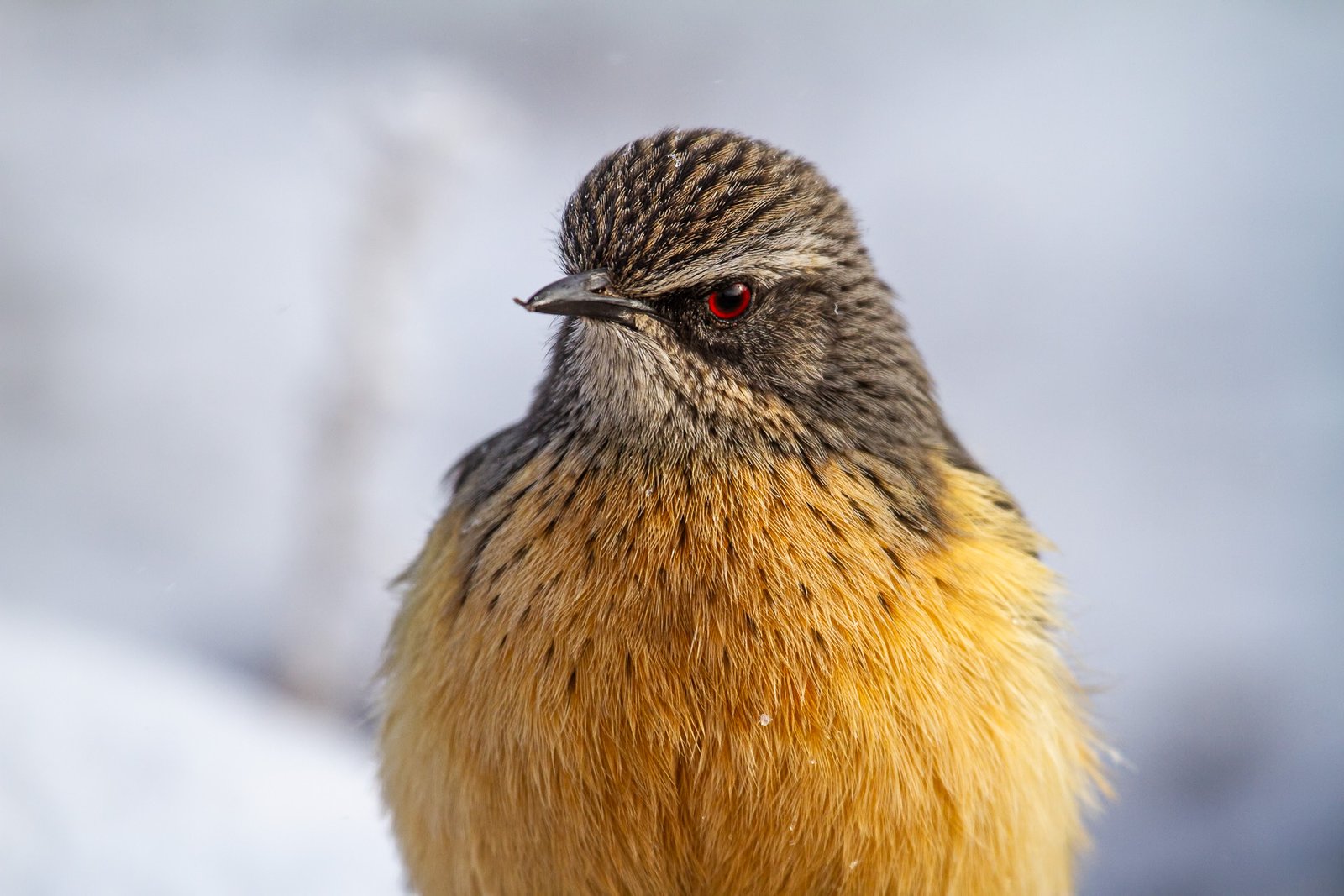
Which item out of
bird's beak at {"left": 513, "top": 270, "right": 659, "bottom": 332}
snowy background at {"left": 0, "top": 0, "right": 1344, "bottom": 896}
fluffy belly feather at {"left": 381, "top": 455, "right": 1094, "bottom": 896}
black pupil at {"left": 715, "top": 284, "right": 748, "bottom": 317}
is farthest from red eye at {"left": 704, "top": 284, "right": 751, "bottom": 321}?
snowy background at {"left": 0, "top": 0, "right": 1344, "bottom": 896}

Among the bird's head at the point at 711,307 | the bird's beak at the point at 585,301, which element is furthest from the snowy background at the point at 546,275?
the bird's beak at the point at 585,301

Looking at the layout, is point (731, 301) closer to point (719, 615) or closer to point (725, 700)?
point (719, 615)

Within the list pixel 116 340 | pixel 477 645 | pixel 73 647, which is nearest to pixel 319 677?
pixel 73 647

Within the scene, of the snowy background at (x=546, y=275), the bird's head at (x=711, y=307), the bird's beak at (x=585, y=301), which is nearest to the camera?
the bird's beak at (x=585, y=301)

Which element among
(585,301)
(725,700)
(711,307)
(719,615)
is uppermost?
(711,307)

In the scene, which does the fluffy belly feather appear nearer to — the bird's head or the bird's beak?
the bird's head

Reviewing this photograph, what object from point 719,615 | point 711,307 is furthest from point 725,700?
point 711,307

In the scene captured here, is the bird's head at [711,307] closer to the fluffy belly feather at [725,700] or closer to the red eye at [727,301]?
the red eye at [727,301]
